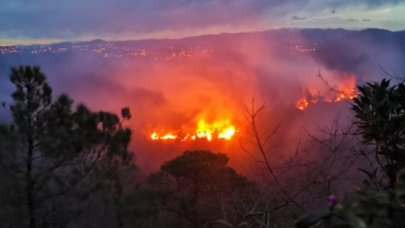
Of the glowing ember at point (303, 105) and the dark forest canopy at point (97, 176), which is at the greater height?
the glowing ember at point (303, 105)

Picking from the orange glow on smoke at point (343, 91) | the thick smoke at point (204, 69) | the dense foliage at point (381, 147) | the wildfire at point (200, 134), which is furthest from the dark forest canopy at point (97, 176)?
the thick smoke at point (204, 69)

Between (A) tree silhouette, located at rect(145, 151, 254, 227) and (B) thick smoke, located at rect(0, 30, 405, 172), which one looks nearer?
(A) tree silhouette, located at rect(145, 151, 254, 227)

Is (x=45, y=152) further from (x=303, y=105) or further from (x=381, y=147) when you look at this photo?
(x=303, y=105)

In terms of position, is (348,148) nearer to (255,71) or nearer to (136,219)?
(136,219)

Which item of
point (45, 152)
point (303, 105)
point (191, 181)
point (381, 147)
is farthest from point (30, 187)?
point (303, 105)

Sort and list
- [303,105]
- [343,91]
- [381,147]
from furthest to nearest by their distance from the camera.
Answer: [303,105] < [343,91] < [381,147]

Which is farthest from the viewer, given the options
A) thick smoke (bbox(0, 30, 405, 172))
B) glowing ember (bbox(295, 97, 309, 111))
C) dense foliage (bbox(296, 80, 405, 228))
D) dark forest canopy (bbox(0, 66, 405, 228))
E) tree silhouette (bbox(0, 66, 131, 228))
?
thick smoke (bbox(0, 30, 405, 172))

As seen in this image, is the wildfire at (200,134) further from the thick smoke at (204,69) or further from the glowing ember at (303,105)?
the glowing ember at (303,105)

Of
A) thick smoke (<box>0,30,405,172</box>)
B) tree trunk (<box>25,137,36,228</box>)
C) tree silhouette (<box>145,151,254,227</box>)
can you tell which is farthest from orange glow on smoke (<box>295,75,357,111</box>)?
thick smoke (<box>0,30,405,172</box>)

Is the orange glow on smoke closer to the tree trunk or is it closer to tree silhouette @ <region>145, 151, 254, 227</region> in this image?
tree silhouette @ <region>145, 151, 254, 227</region>

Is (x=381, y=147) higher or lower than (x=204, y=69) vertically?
lower

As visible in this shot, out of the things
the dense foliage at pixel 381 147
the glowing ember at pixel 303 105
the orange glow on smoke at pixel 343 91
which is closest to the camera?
the dense foliage at pixel 381 147
